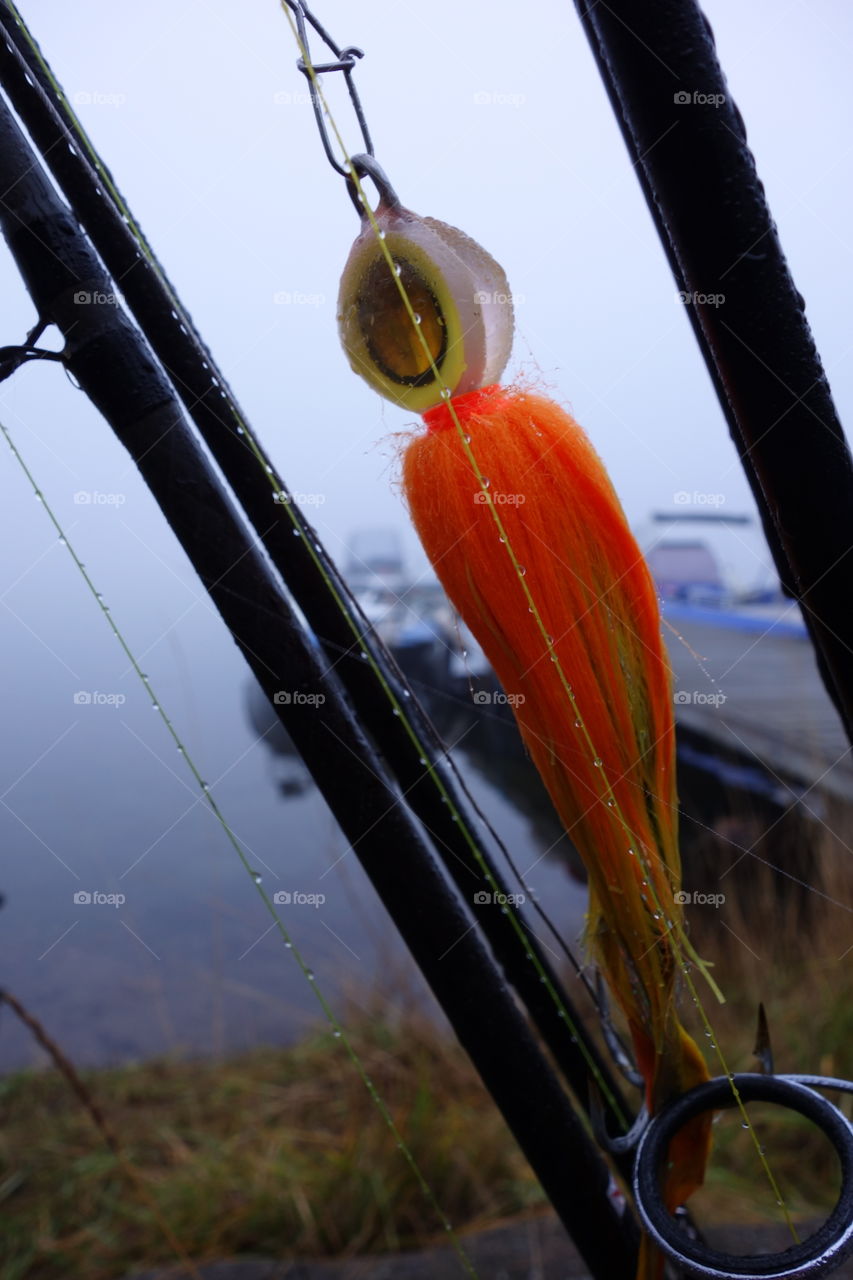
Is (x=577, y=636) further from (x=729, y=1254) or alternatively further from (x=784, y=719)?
(x=784, y=719)

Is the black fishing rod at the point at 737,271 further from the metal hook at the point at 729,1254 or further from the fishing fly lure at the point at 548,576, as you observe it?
the metal hook at the point at 729,1254

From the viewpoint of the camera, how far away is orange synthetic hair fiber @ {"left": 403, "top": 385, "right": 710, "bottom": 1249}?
0.55 meters

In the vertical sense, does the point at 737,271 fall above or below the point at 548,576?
above

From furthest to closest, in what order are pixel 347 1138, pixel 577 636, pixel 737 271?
pixel 347 1138, pixel 577 636, pixel 737 271

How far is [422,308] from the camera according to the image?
1.66 ft

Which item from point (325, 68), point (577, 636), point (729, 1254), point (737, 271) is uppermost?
point (325, 68)

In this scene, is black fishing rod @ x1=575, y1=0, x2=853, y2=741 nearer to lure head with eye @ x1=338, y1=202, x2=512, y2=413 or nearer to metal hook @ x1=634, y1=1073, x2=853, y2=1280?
lure head with eye @ x1=338, y1=202, x2=512, y2=413

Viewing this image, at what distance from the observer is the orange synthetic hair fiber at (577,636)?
0.55 meters

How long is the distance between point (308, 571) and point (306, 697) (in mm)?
86

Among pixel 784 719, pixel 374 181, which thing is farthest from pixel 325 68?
pixel 784 719

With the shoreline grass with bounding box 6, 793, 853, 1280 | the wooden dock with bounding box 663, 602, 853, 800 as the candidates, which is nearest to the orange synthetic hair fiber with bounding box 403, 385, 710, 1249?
the wooden dock with bounding box 663, 602, 853, 800

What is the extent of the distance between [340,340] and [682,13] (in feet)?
0.76

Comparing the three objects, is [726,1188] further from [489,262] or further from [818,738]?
[489,262]

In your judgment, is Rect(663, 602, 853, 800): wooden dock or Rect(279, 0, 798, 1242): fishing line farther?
Rect(663, 602, 853, 800): wooden dock
